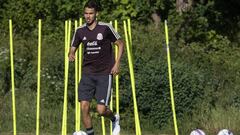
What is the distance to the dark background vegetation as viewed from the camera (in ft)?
50.5

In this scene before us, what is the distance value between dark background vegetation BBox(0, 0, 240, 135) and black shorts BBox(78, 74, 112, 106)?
4.35m

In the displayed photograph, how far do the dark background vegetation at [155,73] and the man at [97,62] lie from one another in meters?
4.37

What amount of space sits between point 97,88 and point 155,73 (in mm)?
4871

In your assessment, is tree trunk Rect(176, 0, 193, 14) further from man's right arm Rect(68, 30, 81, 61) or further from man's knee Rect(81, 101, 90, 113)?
man's knee Rect(81, 101, 90, 113)

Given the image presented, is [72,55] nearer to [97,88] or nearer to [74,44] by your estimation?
[74,44]

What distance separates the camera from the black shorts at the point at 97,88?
10.8 metres

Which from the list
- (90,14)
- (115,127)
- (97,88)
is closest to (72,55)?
(97,88)

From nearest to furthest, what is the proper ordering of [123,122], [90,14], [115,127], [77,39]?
[90,14]
[77,39]
[115,127]
[123,122]

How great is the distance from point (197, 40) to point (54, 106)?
5063 millimetres

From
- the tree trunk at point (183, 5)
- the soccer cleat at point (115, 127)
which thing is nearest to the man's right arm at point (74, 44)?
the soccer cleat at point (115, 127)

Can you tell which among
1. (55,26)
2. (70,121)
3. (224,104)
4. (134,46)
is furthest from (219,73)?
(55,26)

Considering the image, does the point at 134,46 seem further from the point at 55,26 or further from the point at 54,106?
the point at 55,26

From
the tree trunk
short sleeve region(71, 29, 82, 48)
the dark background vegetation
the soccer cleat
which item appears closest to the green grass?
the dark background vegetation

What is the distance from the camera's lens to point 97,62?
10.8 m
